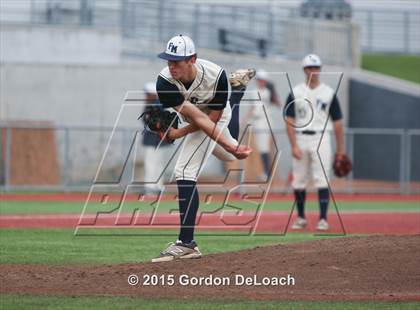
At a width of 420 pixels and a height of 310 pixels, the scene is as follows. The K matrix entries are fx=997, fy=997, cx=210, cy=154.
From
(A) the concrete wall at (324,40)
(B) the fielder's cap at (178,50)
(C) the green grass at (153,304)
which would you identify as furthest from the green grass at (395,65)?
(C) the green grass at (153,304)

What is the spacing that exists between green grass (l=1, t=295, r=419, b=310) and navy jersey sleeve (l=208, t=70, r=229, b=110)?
2498 millimetres

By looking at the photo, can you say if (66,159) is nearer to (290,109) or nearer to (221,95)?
(290,109)

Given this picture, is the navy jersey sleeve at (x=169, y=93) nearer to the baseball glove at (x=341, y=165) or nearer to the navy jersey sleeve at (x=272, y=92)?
the baseball glove at (x=341, y=165)

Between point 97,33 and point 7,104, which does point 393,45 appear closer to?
point 97,33

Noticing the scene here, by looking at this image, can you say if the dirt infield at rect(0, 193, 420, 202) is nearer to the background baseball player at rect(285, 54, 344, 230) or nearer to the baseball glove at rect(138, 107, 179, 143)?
the background baseball player at rect(285, 54, 344, 230)

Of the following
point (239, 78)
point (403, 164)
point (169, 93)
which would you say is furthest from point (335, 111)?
point (403, 164)

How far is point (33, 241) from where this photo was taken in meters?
11.5

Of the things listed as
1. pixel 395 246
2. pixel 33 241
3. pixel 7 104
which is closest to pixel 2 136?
pixel 7 104

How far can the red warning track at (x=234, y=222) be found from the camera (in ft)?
44.5

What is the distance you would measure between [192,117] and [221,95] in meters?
0.48

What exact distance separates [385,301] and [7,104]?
15.4 metres

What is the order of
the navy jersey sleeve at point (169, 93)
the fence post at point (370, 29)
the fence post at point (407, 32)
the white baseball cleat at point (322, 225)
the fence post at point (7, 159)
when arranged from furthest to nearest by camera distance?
1. the fence post at point (370, 29)
2. the fence post at point (407, 32)
3. the fence post at point (7, 159)
4. the white baseball cleat at point (322, 225)
5. the navy jersey sleeve at point (169, 93)

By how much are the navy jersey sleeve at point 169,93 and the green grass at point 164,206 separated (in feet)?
23.2

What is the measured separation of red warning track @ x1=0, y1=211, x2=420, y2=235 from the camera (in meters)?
13.6
